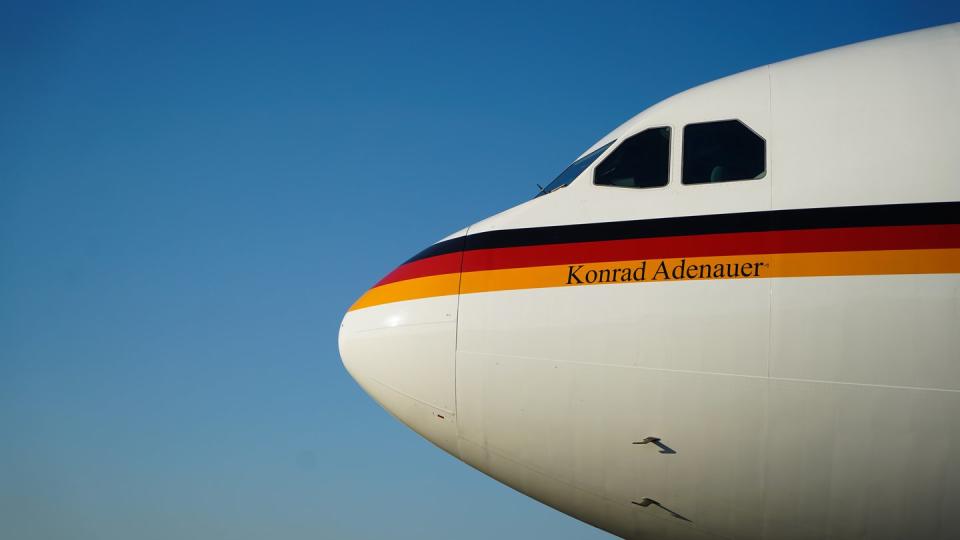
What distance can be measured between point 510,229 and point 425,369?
1687 millimetres

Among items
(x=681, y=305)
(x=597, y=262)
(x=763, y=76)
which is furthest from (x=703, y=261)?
(x=763, y=76)

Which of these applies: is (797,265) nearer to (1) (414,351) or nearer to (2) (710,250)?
(2) (710,250)

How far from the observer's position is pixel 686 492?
28.1 feet

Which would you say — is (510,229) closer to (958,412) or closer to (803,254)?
(803,254)

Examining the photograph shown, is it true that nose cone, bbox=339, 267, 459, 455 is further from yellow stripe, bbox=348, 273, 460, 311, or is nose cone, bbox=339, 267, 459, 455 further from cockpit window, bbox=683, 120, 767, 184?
cockpit window, bbox=683, 120, 767, 184

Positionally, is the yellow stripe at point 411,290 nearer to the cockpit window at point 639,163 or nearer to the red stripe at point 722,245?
the red stripe at point 722,245

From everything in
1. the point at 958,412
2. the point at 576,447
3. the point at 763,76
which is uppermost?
the point at 763,76

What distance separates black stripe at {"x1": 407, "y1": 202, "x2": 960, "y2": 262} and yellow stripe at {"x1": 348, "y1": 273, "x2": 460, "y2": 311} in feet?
1.34

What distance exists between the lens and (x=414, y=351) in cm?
958

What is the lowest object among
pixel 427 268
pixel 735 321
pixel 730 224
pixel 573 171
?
pixel 735 321

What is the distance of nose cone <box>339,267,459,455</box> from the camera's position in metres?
9.41

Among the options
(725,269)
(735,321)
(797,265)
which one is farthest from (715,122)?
(735,321)

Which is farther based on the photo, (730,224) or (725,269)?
(730,224)

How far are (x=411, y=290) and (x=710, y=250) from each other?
3.24m
